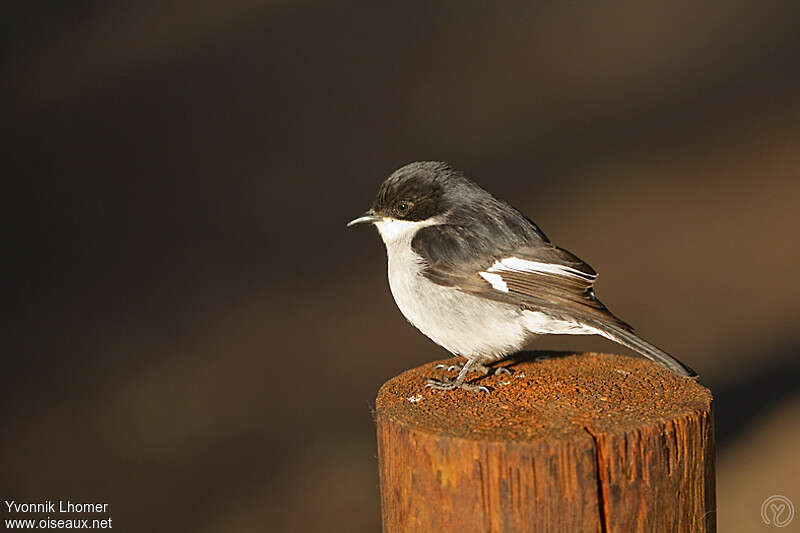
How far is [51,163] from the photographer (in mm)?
10117

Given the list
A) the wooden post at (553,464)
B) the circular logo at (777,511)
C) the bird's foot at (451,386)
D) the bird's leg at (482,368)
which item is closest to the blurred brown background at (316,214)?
the circular logo at (777,511)

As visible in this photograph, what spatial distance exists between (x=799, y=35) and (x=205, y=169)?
23.8 ft

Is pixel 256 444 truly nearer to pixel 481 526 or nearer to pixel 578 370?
pixel 578 370

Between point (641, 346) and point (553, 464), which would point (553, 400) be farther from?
point (553, 464)

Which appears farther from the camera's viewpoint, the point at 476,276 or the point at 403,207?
the point at 403,207

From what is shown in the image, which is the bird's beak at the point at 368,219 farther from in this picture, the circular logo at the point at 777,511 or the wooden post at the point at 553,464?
the circular logo at the point at 777,511

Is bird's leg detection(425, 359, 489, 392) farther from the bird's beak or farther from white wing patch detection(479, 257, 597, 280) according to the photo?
the bird's beak

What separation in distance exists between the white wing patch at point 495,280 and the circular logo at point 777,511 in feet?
7.90

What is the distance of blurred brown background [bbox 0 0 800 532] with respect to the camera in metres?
6.62

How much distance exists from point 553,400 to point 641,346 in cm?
37

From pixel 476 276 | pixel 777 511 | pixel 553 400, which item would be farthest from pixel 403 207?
pixel 777 511

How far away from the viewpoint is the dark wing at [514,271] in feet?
12.1

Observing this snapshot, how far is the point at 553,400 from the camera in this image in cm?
334

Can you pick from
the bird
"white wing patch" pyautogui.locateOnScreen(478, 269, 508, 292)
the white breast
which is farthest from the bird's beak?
"white wing patch" pyautogui.locateOnScreen(478, 269, 508, 292)
